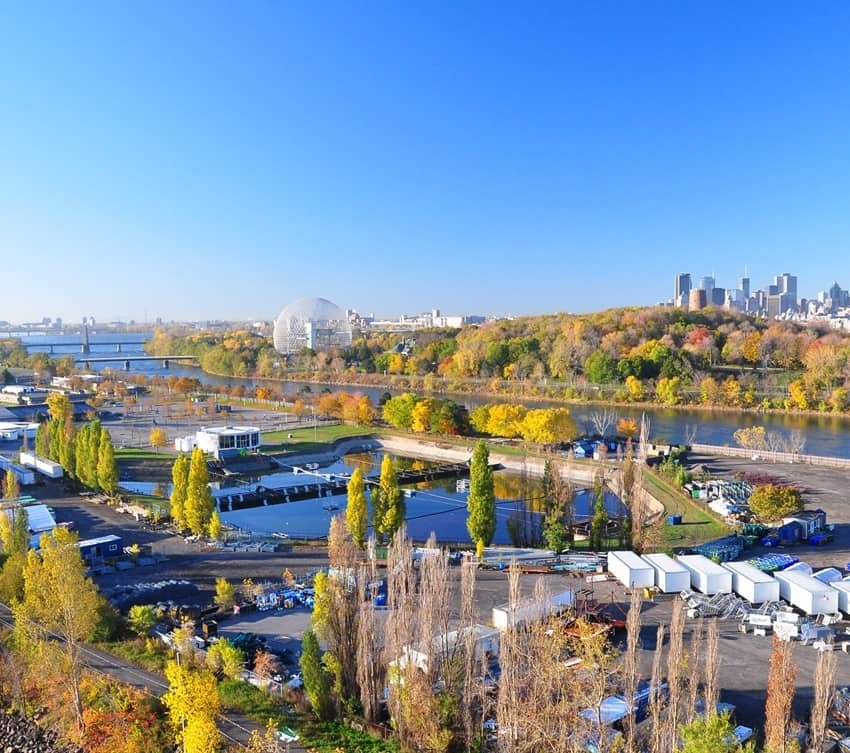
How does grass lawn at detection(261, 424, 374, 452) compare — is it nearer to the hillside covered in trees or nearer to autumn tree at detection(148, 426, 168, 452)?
autumn tree at detection(148, 426, 168, 452)

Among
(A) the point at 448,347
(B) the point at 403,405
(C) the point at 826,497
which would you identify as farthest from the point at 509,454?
(A) the point at 448,347

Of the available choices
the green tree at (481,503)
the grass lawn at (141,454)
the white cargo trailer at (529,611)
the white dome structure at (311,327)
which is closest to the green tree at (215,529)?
the green tree at (481,503)

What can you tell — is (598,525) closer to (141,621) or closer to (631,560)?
(631,560)

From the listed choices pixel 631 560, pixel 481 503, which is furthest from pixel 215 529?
pixel 631 560

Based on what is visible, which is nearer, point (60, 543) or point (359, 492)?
point (60, 543)

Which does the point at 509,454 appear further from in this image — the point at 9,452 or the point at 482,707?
the point at 482,707

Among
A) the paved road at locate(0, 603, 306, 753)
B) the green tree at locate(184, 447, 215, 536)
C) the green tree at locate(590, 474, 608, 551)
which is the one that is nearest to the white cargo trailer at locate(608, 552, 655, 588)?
the green tree at locate(590, 474, 608, 551)
